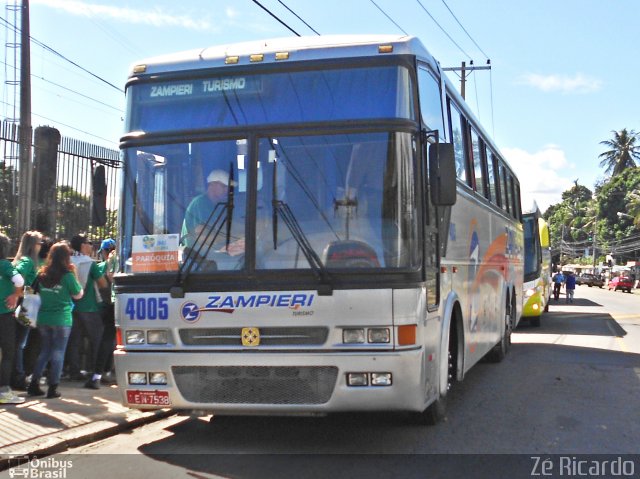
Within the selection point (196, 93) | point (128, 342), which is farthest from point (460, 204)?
point (128, 342)

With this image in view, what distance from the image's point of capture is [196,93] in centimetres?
639

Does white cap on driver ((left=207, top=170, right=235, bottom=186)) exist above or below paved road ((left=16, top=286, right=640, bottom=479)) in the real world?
above

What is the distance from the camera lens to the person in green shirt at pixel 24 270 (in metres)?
8.10

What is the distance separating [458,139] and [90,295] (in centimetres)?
484

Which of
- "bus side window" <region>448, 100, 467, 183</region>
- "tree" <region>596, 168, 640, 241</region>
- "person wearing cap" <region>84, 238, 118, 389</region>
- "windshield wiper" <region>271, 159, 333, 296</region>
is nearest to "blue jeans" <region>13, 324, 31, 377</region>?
"person wearing cap" <region>84, 238, 118, 389</region>

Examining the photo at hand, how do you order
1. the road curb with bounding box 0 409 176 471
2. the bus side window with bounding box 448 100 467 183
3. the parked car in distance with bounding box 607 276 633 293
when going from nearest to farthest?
the road curb with bounding box 0 409 176 471 < the bus side window with bounding box 448 100 467 183 < the parked car in distance with bounding box 607 276 633 293

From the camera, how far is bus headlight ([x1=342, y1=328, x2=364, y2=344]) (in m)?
5.81

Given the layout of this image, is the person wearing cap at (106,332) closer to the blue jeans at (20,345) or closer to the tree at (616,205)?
the blue jeans at (20,345)

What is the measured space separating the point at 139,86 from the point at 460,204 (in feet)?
12.2

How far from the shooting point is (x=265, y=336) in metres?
5.92

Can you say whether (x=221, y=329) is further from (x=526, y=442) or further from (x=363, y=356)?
(x=526, y=442)

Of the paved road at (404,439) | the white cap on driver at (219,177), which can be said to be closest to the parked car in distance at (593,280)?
the paved road at (404,439)

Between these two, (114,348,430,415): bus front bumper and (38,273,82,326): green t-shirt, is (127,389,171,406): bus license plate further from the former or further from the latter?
(38,273,82,326): green t-shirt

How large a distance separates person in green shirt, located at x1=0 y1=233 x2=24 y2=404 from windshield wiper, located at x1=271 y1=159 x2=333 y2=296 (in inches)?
134
